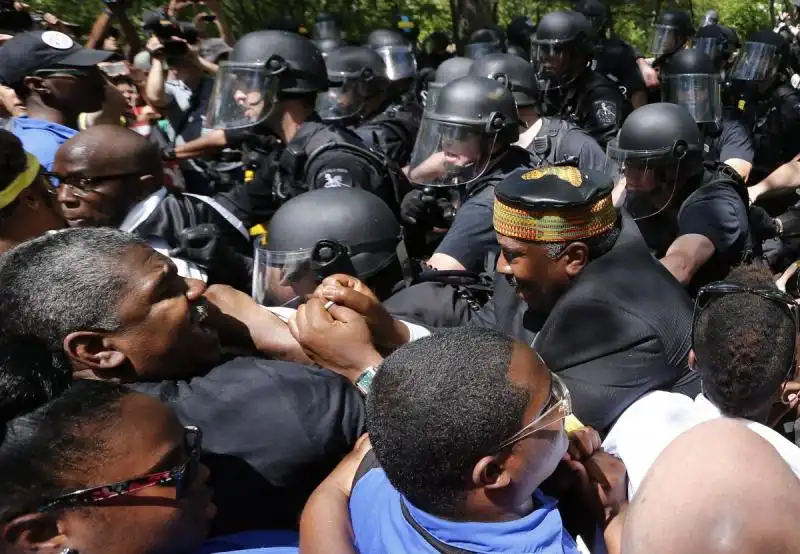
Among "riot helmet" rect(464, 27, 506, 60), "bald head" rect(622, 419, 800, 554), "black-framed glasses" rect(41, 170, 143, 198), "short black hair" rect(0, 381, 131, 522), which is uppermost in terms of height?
"bald head" rect(622, 419, 800, 554)

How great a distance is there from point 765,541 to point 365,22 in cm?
1215

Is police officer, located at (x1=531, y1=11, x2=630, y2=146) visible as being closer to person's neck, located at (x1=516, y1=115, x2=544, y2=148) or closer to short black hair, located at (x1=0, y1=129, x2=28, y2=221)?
person's neck, located at (x1=516, y1=115, x2=544, y2=148)

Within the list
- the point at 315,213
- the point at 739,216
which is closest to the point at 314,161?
the point at 315,213

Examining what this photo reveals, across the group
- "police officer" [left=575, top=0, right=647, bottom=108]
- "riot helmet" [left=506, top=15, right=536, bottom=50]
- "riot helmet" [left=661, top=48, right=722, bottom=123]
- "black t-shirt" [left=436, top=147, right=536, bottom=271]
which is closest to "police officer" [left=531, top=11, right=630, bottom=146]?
"riot helmet" [left=661, top=48, right=722, bottom=123]

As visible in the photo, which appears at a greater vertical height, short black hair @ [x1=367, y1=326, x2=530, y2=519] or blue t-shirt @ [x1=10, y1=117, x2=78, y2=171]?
short black hair @ [x1=367, y1=326, x2=530, y2=519]

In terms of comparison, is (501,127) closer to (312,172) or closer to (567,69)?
(312,172)

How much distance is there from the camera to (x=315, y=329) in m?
2.13

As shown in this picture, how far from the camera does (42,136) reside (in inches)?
147

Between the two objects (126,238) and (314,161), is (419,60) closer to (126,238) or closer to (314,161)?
(314,161)

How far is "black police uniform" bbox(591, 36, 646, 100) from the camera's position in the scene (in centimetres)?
805

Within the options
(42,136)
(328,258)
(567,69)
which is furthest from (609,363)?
(567,69)

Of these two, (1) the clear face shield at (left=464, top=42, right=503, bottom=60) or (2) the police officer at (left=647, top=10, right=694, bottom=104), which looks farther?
(2) the police officer at (left=647, top=10, right=694, bottom=104)

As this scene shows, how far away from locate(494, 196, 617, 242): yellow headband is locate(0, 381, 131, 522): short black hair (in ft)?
4.82

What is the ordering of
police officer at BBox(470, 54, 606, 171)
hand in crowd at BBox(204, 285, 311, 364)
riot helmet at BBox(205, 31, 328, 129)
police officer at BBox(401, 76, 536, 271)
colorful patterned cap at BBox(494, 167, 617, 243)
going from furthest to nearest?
riot helmet at BBox(205, 31, 328, 129) → police officer at BBox(470, 54, 606, 171) → police officer at BBox(401, 76, 536, 271) → colorful patterned cap at BBox(494, 167, 617, 243) → hand in crowd at BBox(204, 285, 311, 364)
